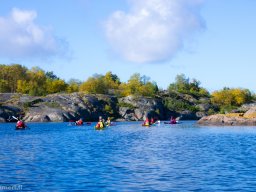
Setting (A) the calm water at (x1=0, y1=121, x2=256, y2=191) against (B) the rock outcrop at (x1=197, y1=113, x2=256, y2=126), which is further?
(B) the rock outcrop at (x1=197, y1=113, x2=256, y2=126)

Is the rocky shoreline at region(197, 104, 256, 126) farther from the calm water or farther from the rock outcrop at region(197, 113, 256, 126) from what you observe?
the calm water

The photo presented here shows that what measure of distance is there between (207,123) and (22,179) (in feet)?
300

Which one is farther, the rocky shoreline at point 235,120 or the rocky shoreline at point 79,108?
the rocky shoreline at point 79,108

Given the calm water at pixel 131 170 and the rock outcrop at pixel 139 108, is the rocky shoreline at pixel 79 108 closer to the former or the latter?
the rock outcrop at pixel 139 108

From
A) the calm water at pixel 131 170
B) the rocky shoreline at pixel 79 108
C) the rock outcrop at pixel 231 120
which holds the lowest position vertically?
the calm water at pixel 131 170

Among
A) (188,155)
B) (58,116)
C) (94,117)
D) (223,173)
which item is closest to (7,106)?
(58,116)

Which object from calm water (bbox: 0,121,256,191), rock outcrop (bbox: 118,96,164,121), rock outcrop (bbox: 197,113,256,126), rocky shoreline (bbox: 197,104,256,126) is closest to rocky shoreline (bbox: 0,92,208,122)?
rock outcrop (bbox: 118,96,164,121)

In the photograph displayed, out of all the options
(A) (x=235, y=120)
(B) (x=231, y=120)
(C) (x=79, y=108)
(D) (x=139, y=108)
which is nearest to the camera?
(A) (x=235, y=120)

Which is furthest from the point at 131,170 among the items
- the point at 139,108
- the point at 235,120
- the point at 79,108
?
the point at 139,108

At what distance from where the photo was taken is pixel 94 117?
167625mm

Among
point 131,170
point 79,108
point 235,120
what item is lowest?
point 131,170

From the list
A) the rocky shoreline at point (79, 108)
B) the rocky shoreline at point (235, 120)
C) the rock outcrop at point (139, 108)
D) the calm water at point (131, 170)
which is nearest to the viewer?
the calm water at point (131, 170)

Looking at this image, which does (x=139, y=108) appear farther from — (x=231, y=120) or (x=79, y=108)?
(x=231, y=120)

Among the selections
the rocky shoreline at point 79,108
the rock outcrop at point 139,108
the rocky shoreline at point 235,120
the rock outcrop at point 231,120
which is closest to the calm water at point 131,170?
the rock outcrop at point 231,120
